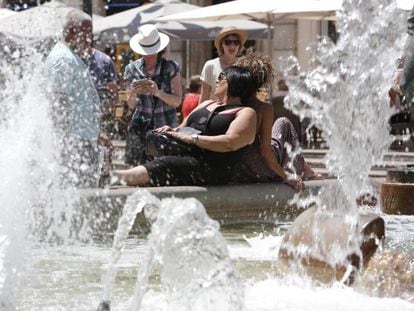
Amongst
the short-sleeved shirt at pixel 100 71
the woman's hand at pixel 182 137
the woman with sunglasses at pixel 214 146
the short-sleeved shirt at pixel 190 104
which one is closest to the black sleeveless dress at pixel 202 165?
the woman with sunglasses at pixel 214 146

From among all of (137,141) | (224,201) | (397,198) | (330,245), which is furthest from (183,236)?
(137,141)

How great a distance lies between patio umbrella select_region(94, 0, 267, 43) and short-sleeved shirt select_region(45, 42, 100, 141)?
10786 mm

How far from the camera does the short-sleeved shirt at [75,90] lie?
7.14 m

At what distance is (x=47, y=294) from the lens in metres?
4.64

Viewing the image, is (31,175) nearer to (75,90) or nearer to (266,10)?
(75,90)

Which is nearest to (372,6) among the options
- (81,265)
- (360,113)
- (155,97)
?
(360,113)

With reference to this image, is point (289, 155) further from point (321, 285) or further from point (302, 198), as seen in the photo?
point (321, 285)

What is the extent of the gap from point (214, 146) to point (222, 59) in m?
2.13

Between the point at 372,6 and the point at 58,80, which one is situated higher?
the point at 372,6

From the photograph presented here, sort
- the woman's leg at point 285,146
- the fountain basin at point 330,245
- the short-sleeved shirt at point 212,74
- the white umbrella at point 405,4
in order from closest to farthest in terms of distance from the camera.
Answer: the fountain basin at point 330,245 → the woman's leg at point 285,146 → the short-sleeved shirt at point 212,74 → the white umbrella at point 405,4

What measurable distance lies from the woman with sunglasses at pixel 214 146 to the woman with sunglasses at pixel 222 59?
1.68 meters

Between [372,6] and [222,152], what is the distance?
4.29 feet

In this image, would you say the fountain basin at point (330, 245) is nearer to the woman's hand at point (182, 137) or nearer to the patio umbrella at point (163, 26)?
the woman's hand at point (182, 137)

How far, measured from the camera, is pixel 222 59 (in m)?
9.11
